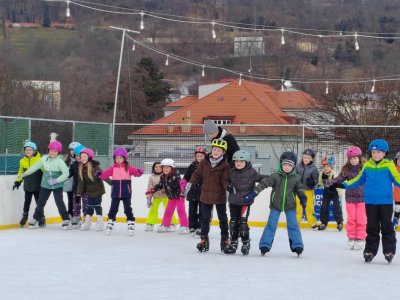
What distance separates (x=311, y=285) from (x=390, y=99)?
37359 mm

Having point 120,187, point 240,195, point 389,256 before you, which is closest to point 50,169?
point 120,187

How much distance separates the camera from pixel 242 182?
1049 cm

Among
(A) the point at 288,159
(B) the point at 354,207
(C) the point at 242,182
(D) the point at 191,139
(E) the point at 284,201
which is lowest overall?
(B) the point at 354,207

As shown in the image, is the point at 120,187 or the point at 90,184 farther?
the point at 90,184

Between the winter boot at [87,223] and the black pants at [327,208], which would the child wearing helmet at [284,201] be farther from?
the black pants at [327,208]

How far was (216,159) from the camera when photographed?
1077cm

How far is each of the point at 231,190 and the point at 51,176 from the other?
14.3ft

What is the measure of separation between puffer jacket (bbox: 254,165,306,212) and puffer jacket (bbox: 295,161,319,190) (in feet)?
15.1

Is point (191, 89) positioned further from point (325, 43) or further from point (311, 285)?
point (311, 285)

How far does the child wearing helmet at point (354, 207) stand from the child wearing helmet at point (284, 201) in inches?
42.7

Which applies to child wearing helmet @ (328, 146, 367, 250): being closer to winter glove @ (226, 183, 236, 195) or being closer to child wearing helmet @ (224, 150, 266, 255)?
child wearing helmet @ (224, 150, 266, 255)

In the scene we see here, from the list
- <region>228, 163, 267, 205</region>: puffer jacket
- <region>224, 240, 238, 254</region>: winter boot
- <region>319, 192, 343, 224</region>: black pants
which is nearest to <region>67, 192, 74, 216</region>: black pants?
<region>319, 192, 343, 224</region>: black pants

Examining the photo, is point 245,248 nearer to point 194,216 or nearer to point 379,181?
point 379,181

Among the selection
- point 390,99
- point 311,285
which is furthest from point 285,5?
point 311,285
